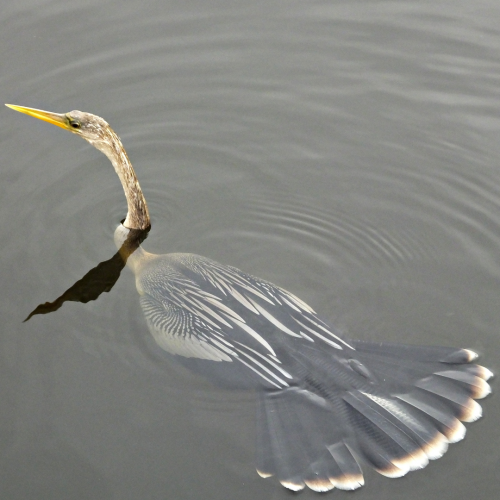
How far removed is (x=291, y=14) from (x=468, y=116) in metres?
2.87

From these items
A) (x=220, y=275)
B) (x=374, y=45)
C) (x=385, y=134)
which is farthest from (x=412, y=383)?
(x=374, y=45)

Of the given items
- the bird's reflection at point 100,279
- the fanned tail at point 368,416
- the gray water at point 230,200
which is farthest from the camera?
the bird's reflection at point 100,279

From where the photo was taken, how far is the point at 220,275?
600 centimetres

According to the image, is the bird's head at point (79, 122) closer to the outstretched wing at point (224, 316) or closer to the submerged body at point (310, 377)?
the outstretched wing at point (224, 316)

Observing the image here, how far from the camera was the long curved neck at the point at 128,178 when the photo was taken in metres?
6.48

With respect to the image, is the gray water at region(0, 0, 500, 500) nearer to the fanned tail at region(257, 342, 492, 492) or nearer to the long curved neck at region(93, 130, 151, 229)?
the fanned tail at region(257, 342, 492, 492)

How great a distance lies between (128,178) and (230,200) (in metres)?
1.10

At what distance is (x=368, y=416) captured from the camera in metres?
4.81

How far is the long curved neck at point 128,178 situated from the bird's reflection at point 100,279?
0.15 meters

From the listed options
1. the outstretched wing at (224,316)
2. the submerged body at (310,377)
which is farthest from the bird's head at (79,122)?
the submerged body at (310,377)

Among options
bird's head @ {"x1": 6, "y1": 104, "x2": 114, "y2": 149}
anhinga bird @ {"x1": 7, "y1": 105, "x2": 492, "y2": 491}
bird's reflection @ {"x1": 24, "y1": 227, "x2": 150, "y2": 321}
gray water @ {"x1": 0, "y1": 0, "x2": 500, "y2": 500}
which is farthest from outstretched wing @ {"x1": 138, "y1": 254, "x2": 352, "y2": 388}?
bird's head @ {"x1": 6, "y1": 104, "x2": 114, "y2": 149}

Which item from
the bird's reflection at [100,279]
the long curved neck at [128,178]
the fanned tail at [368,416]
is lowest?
the fanned tail at [368,416]

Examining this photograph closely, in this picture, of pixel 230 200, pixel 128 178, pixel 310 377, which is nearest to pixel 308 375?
pixel 310 377

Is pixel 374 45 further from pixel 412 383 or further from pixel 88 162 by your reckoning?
pixel 412 383
